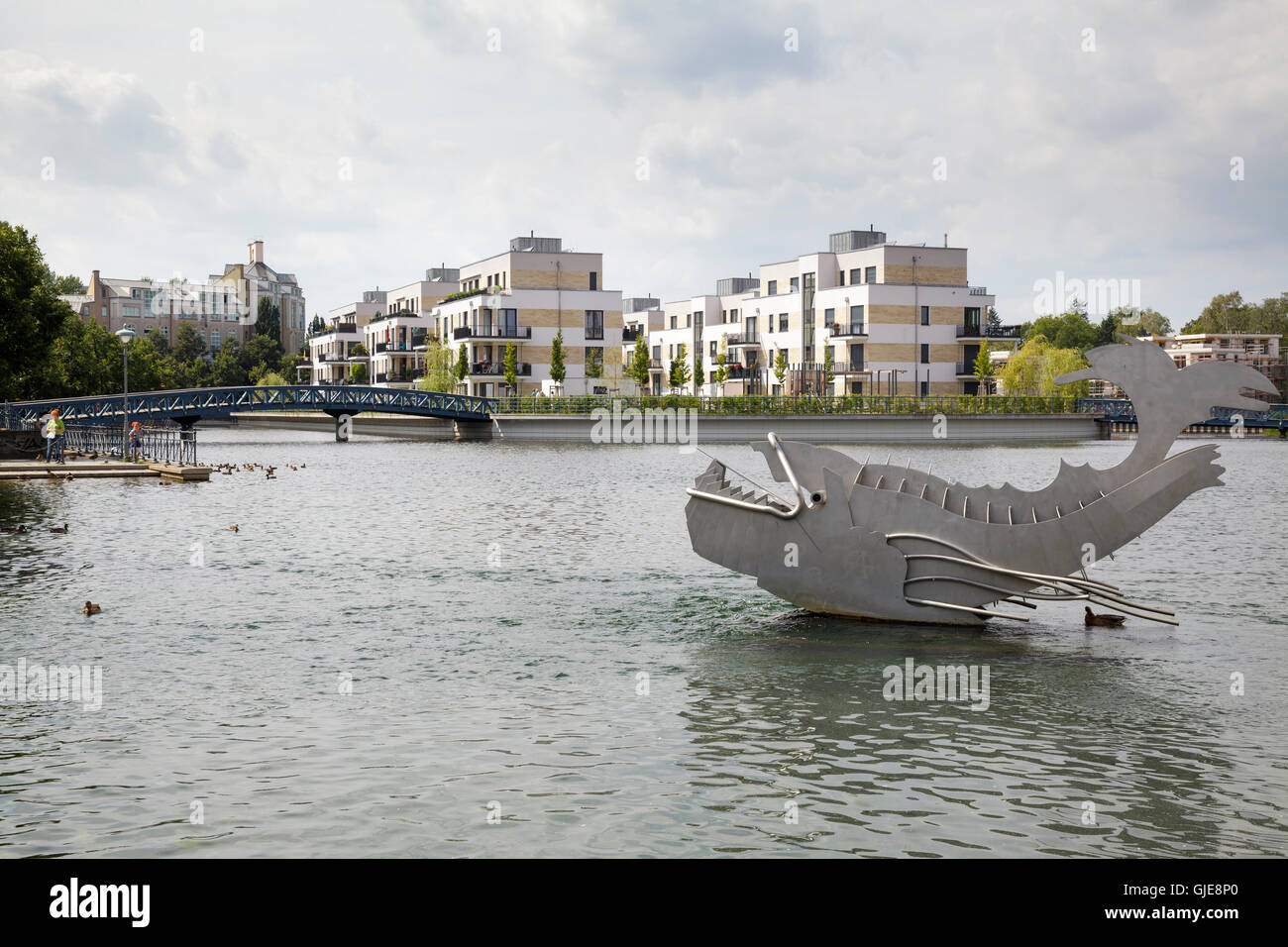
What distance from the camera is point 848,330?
290ft

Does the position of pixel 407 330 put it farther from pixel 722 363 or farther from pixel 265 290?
pixel 265 290

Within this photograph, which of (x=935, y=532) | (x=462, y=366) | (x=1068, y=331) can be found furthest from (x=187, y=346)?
(x=935, y=532)

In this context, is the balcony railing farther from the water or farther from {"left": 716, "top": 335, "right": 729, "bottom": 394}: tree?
the water

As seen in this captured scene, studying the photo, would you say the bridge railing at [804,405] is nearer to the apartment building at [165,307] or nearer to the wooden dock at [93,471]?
the wooden dock at [93,471]

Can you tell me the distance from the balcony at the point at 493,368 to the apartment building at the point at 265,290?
280 feet

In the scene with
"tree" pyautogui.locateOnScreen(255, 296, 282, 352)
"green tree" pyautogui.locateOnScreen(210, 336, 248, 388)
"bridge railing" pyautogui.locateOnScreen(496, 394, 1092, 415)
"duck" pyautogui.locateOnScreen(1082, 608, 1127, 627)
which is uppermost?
"tree" pyautogui.locateOnScreen(255, 296, 282, 352)

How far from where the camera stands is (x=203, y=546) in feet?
73.6

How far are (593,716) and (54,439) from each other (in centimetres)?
3916

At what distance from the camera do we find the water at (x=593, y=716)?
789 cm

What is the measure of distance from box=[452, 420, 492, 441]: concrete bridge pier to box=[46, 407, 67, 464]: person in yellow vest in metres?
35.0

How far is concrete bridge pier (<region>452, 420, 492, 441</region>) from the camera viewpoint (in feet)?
253

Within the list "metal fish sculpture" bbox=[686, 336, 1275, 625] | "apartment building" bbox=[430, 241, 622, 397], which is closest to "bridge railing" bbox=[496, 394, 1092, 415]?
"apartment building" bbox=[430, 241, 622, 397]

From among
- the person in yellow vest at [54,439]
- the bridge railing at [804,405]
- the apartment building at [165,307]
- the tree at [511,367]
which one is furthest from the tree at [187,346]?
the person in yellow vest at [54,439]
